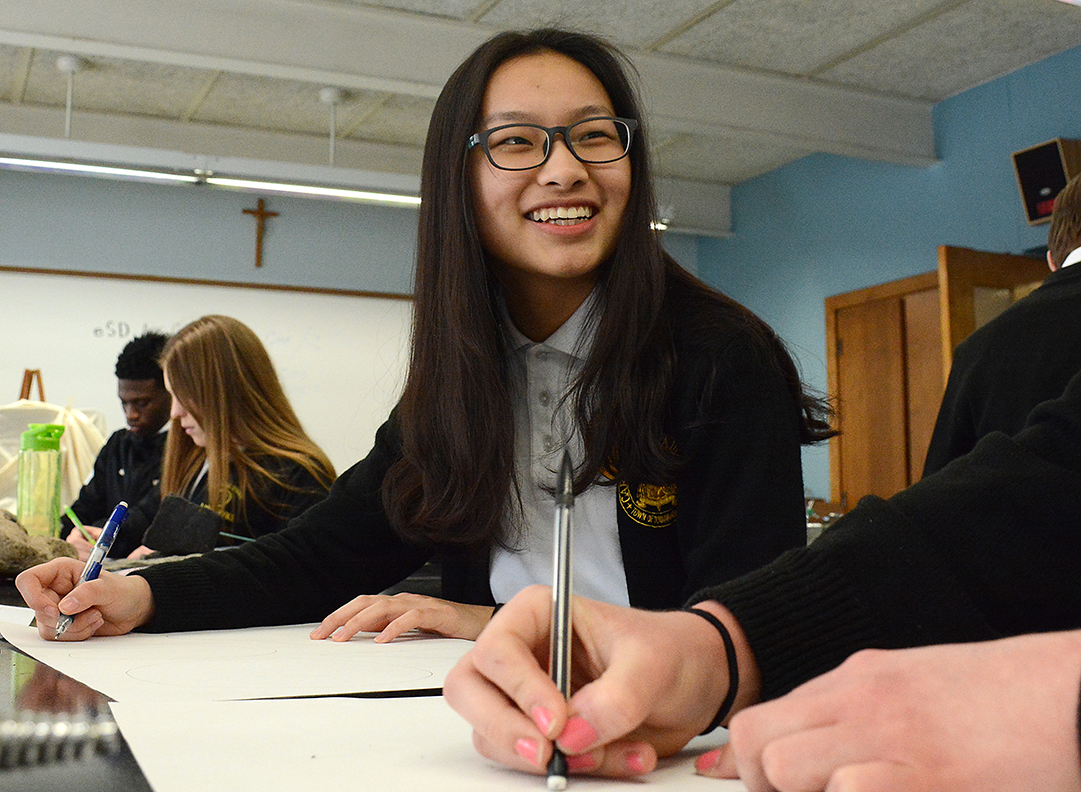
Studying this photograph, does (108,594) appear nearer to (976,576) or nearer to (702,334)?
(702,334)

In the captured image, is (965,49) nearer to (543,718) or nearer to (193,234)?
(193,234)

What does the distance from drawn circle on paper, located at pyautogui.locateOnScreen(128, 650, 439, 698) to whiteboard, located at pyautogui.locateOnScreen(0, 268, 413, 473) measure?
4.90 meters

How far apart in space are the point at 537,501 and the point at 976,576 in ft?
2.28

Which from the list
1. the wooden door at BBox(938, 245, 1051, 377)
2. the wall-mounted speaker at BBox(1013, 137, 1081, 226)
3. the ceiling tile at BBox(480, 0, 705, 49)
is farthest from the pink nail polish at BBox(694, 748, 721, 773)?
the wall-mounted speaker at BBox(1013, 137, 1081, 226)

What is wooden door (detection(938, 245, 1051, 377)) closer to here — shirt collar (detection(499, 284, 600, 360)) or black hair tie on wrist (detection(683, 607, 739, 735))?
shirt collar (detection(499, 284, 600, 360))

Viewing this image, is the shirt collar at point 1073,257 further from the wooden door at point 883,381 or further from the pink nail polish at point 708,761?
the wooden door at point 883,381

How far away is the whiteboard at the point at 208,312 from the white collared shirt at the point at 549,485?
4.57 meters

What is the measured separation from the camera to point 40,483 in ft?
7.16

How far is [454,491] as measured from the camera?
4.12ft

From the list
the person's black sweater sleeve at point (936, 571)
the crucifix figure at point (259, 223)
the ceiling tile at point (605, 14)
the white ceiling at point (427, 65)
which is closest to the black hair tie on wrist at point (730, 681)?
the person's black sweater sleeve at point (936, 571)

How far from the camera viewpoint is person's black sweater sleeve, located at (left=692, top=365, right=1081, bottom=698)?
0.60m

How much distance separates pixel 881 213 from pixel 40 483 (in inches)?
188

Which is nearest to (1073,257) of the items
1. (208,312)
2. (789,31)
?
(789,31)

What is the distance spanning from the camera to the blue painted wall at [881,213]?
4898 mm
